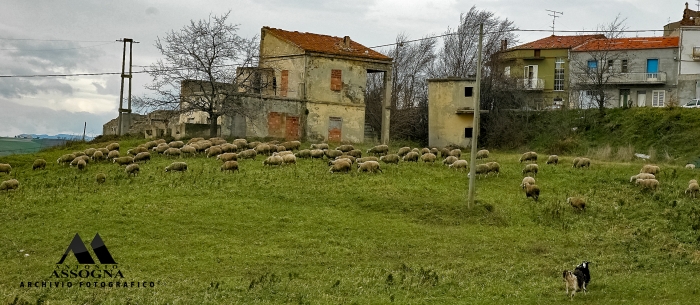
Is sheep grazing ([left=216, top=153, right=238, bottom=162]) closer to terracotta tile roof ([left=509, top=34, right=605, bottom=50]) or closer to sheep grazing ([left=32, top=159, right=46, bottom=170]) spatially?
sheep grazing ([left=32, top=159, right=46, bottom=170])

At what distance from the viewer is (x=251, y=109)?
48781 mm

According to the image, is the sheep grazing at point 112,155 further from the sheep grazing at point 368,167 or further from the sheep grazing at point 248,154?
the sheep grazing at point 368,167

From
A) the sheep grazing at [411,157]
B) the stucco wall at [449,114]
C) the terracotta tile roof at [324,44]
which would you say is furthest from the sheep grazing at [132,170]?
the stucco wall at [449,114]

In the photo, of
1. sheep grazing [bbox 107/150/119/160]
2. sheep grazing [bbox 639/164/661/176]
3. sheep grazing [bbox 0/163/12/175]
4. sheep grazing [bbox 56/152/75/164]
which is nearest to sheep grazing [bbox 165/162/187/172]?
sheep grazing [bbox 107/150/119/160]

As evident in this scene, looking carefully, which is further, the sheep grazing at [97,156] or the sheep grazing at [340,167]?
the sheep grazing at [97,156]

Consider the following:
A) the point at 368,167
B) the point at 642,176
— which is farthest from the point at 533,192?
the point at 368,167

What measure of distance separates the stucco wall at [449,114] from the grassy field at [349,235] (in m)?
18.3

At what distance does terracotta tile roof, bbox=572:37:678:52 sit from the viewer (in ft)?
204

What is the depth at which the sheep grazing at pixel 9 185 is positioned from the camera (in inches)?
1213

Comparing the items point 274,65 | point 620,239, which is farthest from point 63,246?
point 274,65

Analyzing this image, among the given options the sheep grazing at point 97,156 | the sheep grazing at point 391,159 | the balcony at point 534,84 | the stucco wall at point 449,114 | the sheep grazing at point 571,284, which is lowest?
the sheep grazing at point 571,284

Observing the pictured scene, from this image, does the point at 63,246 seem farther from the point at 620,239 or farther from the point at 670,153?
the point at 670,153

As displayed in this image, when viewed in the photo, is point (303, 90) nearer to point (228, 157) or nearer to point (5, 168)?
point (228, 157)

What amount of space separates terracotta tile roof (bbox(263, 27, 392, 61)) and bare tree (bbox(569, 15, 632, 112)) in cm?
1750
